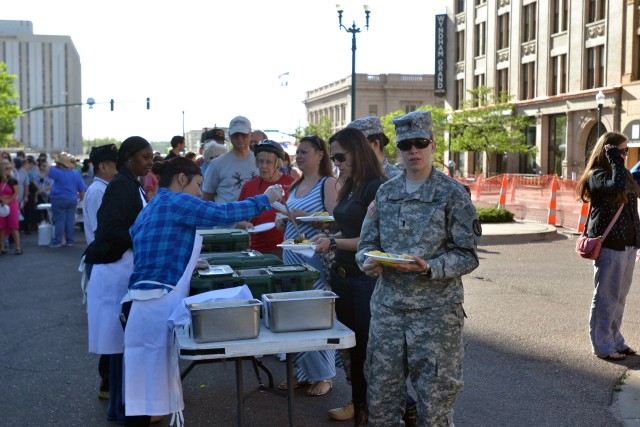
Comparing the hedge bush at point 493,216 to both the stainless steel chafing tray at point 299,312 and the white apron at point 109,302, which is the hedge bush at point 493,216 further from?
the stainless steel chafing tray at point 299,312

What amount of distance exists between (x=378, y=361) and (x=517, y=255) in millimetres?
11668

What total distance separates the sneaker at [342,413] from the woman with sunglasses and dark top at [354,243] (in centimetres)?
56

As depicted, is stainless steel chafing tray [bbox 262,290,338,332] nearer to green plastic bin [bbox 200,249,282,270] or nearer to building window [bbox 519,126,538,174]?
green plastic bin [bbox 200,249,282,270]

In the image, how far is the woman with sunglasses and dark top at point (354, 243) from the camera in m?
5.00

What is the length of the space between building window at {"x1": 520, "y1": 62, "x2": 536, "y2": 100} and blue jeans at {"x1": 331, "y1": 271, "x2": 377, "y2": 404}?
50.0 meters

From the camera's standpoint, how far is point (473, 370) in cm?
701

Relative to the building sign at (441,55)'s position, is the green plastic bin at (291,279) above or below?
below

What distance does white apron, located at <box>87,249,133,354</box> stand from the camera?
5496 millimetres

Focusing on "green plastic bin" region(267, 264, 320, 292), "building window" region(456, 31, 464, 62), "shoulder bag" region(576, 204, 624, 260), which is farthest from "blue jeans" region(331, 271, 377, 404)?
"building window" region(456, 31, 464, 62)

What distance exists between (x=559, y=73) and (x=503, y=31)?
28.1 feet

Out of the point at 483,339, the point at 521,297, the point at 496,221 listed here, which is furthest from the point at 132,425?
the point at 496,221

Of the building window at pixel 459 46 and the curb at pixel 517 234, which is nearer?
the curb at pixel 517 234

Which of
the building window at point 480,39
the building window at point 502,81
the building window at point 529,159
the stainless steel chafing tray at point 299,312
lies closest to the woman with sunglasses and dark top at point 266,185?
the stainless steel chafing tray at point 299,312

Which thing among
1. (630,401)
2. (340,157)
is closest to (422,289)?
(340,157)
